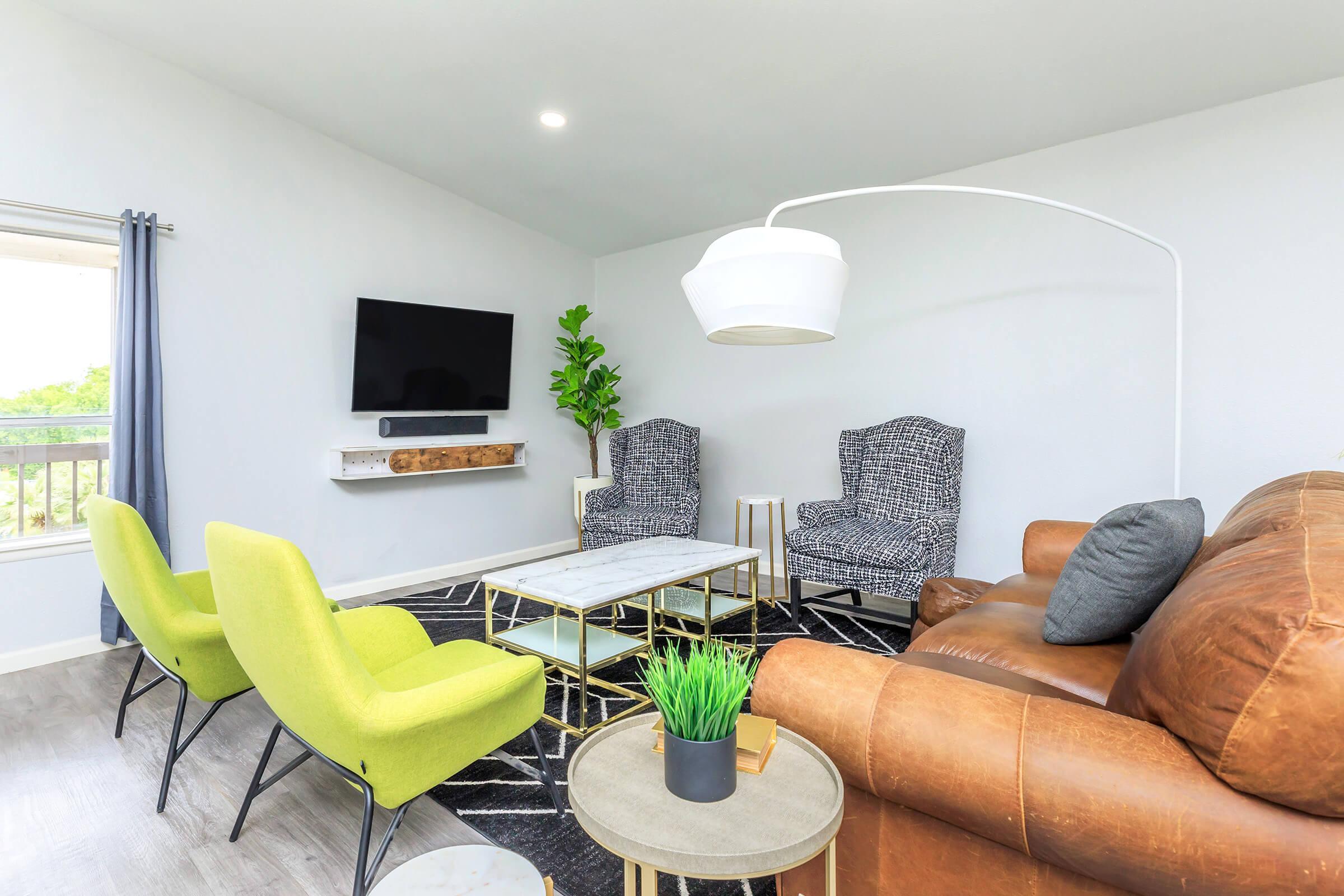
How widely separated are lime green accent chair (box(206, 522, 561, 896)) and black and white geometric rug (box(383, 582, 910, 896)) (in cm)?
30

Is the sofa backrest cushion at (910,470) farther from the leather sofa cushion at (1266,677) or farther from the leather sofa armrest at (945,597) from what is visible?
the leather sofa cushion at (1266,677)

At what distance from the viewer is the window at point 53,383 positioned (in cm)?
330

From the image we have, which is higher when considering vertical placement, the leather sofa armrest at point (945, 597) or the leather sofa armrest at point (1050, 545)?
the leather sofa armrest at point (1050, 545)

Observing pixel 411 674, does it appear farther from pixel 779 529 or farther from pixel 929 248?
pixel 929 248

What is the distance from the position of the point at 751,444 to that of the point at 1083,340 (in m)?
2.20

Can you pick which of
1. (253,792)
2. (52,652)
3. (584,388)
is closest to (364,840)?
(253,792)

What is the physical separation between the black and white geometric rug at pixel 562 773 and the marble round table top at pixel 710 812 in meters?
0.24

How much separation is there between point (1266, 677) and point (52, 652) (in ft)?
14.8

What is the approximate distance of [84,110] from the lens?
11.0 feet

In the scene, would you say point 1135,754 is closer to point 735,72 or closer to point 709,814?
point 709,814

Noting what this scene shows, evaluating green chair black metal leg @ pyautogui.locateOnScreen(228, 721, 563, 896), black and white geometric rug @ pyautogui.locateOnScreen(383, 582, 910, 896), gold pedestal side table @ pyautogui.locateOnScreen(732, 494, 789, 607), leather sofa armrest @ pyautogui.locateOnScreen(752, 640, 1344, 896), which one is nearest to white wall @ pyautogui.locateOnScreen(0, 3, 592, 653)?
black and white geometric rug @ pyautogui.locateOnScreen(383, 582, 910, 896)

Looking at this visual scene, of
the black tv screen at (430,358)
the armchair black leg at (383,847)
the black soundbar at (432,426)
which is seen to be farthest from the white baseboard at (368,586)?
the armchair black leg at (383,847)

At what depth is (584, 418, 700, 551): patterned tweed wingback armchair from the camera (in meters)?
4.40

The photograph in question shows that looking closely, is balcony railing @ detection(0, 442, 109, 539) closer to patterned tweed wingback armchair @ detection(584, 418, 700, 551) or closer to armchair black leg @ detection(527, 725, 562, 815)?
patterned tweed wingback armchair @ detection(584, 418, 700, 551)
